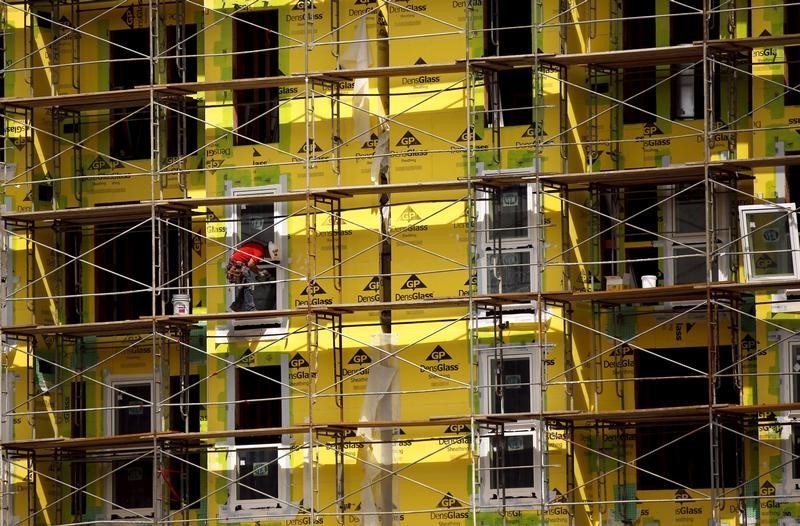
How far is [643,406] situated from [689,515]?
2.02 metres

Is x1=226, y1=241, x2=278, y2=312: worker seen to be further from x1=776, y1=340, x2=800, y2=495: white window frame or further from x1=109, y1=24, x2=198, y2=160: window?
x1=776, y1=340, x2=800, y2=495: white window frame

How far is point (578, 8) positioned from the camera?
133 ft

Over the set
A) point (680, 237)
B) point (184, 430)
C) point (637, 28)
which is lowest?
point (184, 430)

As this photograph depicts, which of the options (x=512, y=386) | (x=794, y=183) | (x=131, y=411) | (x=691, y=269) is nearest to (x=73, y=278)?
(x=131, y=411)

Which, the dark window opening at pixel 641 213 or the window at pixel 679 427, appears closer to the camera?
the window at pixel 679 427

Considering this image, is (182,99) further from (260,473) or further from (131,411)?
(260,473)

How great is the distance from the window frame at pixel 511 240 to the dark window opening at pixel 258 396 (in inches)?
157

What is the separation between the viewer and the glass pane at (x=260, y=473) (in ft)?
134

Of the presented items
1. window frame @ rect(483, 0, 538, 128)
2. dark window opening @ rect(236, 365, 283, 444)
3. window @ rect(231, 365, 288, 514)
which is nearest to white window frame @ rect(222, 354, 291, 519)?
window @ rect(231, 365, 288, 514)

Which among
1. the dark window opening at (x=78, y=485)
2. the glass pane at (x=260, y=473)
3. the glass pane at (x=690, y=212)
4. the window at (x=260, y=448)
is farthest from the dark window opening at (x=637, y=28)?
the dark window opening at (x=78, y=485)

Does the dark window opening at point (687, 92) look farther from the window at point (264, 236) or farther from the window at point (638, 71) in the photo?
the window at point (264, 236)

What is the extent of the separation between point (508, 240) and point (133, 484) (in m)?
7.91

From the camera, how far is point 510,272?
131 ft

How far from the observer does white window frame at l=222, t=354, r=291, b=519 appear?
4066 cm
